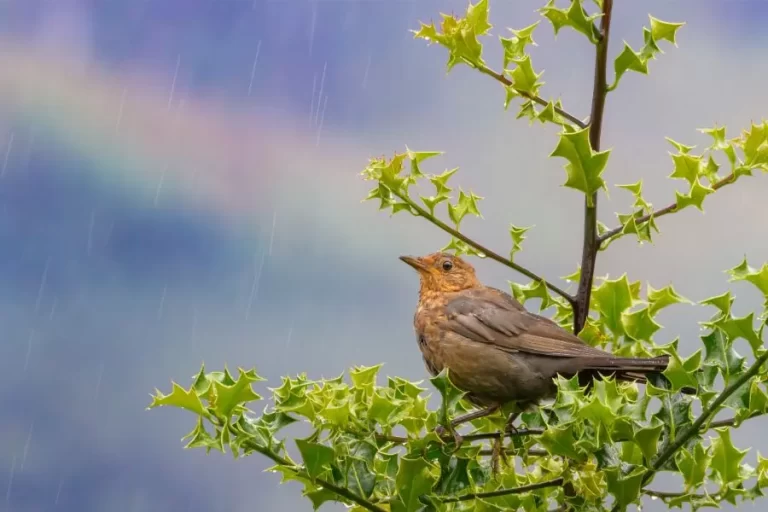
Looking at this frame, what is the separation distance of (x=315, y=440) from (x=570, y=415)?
489mm

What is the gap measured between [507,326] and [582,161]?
2.24 feet

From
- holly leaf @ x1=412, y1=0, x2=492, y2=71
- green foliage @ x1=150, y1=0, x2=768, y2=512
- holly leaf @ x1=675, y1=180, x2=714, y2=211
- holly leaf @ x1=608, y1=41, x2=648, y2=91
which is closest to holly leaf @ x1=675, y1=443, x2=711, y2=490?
green foliage @ x1=150, y1=0, x2=768, y2=512

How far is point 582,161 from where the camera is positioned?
1.81 metres

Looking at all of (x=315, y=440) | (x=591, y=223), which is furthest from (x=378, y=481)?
(x=591, y=223)

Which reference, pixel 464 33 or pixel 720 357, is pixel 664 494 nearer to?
pixel 720 357

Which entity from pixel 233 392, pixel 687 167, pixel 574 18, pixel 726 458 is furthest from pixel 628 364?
pixel 233 392

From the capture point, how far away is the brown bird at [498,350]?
7.08 feet

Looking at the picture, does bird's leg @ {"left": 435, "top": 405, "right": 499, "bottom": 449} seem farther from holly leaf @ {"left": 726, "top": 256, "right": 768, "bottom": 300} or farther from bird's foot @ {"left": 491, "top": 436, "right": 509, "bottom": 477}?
holly leaf @ {"left": 726, "top": 256, "right": 768, "bottom": 300}

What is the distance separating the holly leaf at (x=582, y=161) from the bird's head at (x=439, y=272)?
2.66 ft

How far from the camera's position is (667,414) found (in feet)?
5.14

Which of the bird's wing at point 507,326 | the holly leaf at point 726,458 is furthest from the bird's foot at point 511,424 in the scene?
the holly leaf at point 726,458

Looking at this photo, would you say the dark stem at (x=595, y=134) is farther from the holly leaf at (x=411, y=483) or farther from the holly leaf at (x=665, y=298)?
the holly leaf at (x=411, y=483)

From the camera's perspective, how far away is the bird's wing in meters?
2.20

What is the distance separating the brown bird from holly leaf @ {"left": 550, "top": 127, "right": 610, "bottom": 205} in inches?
16.2
